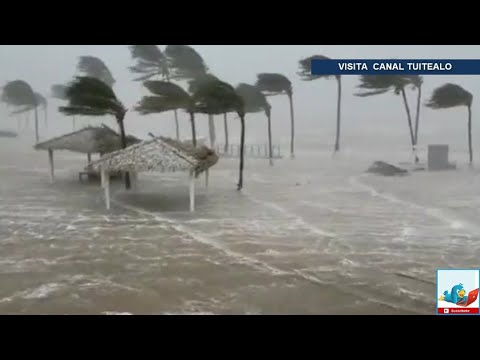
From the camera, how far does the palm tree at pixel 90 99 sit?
55.3 feet

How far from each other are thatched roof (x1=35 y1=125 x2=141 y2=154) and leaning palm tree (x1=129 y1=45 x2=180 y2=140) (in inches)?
504

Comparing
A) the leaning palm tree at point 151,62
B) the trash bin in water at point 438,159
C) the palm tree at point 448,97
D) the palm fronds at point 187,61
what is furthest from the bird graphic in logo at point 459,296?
the leaning palm tree at point 151,62

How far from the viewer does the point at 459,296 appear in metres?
4.79

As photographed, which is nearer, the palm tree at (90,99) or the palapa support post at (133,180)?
the palm tree at (90,99)

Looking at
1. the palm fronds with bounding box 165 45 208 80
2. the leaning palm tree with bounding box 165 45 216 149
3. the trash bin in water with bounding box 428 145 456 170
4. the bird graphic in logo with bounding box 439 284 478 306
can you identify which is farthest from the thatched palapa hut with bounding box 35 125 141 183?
the bird graphic in logo with bounding box 439 284 478 306

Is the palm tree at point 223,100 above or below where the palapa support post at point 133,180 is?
above

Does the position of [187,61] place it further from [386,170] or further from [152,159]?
[152,159]

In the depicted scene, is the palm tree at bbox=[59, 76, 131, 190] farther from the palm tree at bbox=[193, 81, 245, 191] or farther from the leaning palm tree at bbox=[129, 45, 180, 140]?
the leaning palm tree at bbox=[129, 45, 180, 140]

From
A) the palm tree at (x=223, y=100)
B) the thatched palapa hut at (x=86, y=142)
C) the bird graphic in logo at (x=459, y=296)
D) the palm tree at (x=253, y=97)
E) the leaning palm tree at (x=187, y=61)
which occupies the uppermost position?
the leaning palm tree at (x=187, y=61)

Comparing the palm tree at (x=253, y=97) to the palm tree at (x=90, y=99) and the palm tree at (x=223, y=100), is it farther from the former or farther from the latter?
the palm tree at (x=90, y=99)

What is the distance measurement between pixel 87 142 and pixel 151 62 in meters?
15.3

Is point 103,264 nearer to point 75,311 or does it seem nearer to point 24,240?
point 75,311

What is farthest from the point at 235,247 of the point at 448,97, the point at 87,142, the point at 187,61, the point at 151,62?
the point at 151,62

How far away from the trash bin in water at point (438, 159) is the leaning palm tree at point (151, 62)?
15863 millimetres
